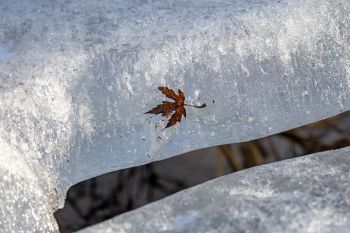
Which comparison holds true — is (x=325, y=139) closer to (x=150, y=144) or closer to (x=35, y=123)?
(x=150, y=144)

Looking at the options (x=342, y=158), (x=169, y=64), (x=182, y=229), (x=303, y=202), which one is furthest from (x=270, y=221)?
(x=169, y=64)

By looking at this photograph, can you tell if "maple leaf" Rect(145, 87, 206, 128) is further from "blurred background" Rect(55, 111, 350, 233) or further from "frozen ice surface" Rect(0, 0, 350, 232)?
"blurred background" Rect(55, 111, 350, 233)

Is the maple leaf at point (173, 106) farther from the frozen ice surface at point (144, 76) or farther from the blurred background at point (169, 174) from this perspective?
the blurred background at point (169, 174)

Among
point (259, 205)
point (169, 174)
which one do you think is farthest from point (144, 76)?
point (259, 205)

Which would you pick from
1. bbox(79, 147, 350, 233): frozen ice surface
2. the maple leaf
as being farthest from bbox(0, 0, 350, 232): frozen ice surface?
bbox(79, 147, 350, 233): frozen ice surface

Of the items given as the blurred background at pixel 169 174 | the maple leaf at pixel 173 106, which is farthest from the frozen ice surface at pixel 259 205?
the maple leaf at pixel 173 106
